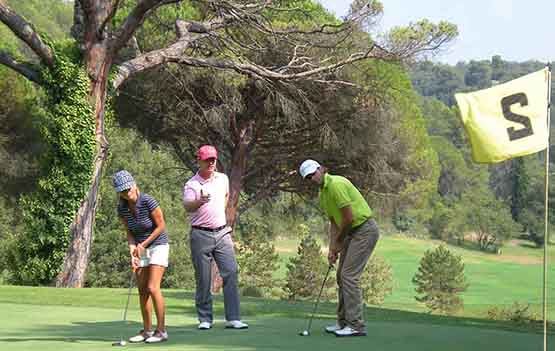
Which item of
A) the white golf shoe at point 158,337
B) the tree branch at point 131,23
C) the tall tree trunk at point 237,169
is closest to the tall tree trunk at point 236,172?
the tall tree trunk at point 237,169

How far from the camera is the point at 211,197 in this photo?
11391 millimetres

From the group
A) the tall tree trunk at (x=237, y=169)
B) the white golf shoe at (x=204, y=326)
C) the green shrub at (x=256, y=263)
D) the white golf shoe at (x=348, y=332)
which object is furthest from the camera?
the green shrub at (x=256, y=263)

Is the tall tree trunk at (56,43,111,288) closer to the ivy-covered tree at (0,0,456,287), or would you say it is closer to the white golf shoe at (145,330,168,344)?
the ivy-covered tree at (0,0,456,287)

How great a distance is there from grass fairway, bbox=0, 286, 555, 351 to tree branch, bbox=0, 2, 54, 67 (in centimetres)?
1095

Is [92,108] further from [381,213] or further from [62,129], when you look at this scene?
[381,213]

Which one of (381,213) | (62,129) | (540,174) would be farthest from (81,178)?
(540,174)

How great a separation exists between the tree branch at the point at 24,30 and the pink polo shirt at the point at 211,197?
15.6 metres

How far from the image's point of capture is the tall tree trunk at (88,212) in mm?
26969

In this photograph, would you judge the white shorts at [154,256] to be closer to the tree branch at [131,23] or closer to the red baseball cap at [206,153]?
the red baseball cap at [206,153]

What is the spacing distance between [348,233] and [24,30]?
16.7 m

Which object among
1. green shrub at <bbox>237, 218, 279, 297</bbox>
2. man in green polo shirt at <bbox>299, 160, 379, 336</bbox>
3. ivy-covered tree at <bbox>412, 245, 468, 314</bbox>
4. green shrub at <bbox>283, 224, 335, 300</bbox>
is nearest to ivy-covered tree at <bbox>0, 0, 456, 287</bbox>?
man in green polo shirt at <bbox>299, 160, 379, 336</bbox>

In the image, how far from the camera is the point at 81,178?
88.8 ft

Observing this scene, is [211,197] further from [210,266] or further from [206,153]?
[210,266]

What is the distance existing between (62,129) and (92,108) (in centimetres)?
94
